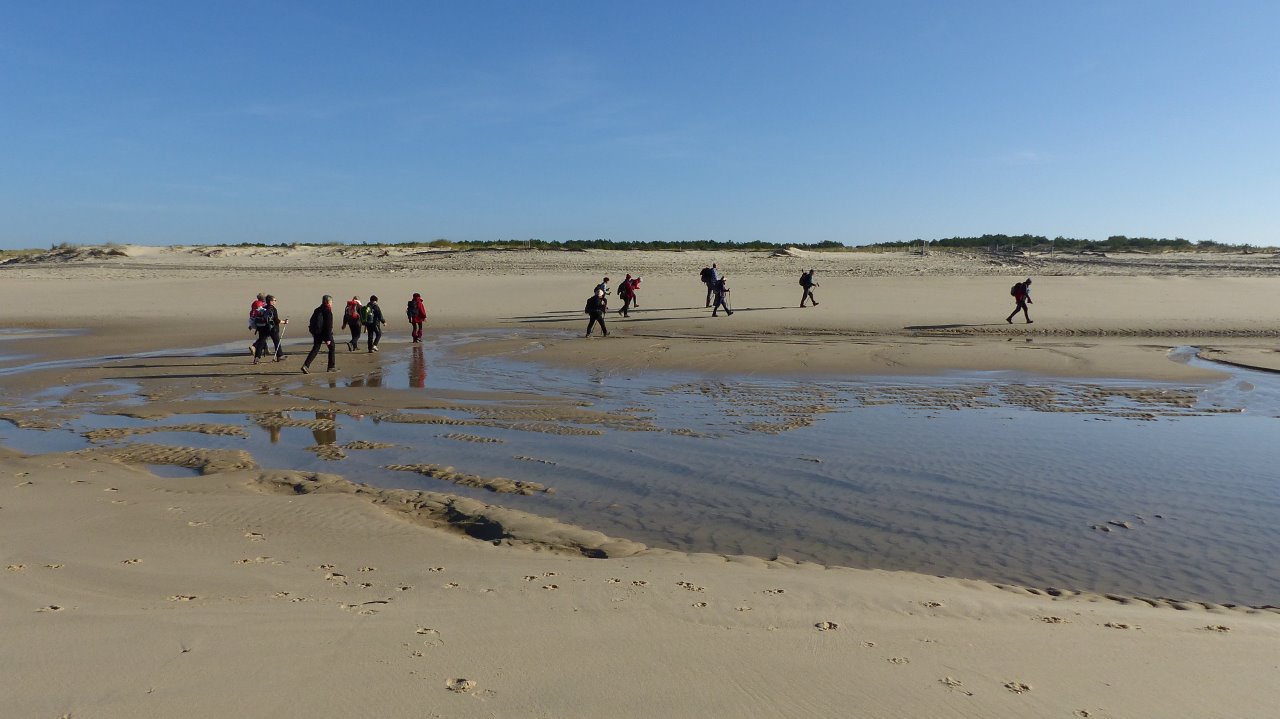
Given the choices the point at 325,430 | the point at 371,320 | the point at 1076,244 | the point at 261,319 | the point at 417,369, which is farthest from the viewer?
the point at 1076,244

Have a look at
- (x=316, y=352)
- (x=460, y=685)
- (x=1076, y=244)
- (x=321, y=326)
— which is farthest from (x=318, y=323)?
(x=1076, y=244)

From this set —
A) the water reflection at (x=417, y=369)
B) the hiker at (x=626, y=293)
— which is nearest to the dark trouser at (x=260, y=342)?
the water reflection at (x=417, y=369)

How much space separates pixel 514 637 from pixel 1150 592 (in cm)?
451

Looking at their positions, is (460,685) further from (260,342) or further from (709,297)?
(709,297)

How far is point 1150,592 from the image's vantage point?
5812 millimetres

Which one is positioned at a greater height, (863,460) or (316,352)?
(316,352)

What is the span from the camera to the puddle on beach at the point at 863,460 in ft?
21.9

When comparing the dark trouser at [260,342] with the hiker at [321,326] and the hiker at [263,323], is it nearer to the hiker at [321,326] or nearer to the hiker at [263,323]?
the hiker at [263,323]

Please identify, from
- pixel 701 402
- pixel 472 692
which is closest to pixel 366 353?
pixel 701 402

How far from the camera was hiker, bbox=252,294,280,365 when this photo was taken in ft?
57.9

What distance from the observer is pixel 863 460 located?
955cm

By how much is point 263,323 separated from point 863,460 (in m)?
13.5

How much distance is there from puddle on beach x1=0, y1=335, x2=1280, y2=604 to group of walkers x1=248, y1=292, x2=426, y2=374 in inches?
51.9

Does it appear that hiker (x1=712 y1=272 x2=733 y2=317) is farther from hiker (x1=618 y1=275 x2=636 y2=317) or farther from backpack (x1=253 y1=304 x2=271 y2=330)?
backpack (x1=253 y1=304 x2=271 y2=330)
